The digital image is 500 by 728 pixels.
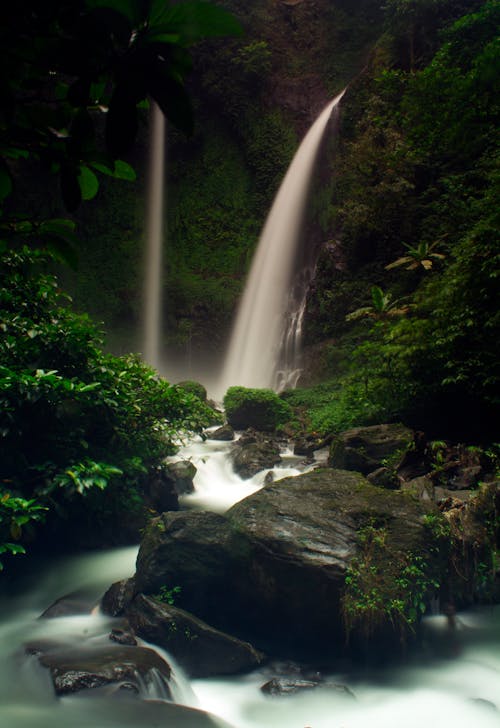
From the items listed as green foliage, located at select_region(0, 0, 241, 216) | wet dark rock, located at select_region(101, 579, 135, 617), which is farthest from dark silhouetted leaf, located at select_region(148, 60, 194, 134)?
wet dark rock, located at select_region(101, 579, 135, 617)

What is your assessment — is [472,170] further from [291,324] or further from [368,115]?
[291,324]

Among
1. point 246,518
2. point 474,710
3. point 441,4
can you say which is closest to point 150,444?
point 246,518

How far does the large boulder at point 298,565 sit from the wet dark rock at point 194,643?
27cm

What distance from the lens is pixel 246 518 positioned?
503cm

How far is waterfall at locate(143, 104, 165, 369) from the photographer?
23.3m

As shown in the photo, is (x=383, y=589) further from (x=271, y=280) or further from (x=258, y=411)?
(x=271, y=280)

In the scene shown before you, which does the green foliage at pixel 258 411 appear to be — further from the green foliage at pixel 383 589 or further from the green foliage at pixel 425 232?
the green foliage at pixel 383 589

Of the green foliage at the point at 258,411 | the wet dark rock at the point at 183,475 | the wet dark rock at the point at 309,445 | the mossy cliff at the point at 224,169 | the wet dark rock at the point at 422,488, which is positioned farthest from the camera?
the mossy cliff at the point at 224,169

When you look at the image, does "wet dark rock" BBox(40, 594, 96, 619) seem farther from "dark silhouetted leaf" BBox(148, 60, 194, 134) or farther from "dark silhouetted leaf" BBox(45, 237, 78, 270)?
"dark silhouetted leaf" BBox(148, 60, 194, 134)

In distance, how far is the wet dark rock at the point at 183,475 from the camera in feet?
27.5

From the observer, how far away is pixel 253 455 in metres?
9.65

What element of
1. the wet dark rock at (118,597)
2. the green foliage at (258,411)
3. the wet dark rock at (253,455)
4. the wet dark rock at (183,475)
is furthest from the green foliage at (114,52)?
the green foliage at (258,411)

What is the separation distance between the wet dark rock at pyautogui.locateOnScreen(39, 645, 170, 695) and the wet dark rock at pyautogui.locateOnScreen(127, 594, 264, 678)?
221 mm

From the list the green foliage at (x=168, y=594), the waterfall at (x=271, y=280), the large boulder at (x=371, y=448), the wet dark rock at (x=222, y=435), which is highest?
the waterfall at (x=271, y=280)
